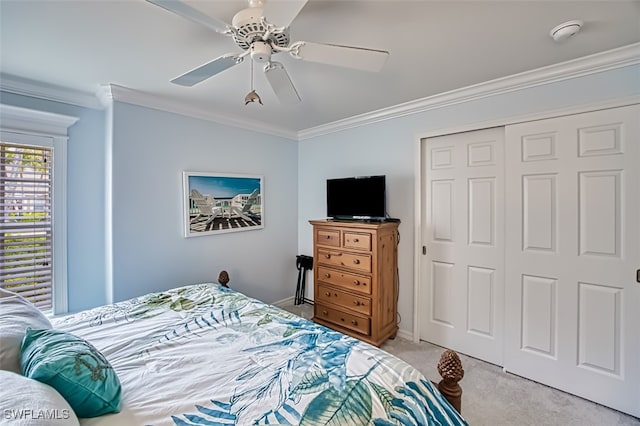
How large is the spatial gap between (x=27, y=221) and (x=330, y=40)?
2.87 m

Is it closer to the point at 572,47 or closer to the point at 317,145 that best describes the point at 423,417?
the point at 572,47

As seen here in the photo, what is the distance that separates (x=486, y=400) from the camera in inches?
81.1

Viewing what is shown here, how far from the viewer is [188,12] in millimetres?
1124

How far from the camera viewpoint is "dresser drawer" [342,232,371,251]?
9.00ft

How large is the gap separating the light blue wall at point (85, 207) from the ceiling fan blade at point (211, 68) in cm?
164

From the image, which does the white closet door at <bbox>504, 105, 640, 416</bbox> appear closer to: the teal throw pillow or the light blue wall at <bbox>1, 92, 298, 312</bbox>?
the teal throw pillow

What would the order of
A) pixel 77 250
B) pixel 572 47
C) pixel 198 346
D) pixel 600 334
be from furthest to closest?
pixel 77 250
pixel 600 334
pixel 572 47
pixel 198 346

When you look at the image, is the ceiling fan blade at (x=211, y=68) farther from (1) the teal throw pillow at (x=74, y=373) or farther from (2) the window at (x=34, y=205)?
(2) the window at (x=34, y=205)

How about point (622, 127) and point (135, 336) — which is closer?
point (135, 336)

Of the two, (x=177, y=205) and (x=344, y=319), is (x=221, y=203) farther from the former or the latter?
(x=344, y=319)

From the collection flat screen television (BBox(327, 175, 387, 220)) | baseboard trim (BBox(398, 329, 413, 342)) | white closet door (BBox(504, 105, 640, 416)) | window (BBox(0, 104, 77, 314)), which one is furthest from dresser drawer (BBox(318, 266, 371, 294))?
window (BBox(0, 104, 77, 314))

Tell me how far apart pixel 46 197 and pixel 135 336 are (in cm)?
185

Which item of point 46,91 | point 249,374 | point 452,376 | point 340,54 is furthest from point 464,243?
point 46,91

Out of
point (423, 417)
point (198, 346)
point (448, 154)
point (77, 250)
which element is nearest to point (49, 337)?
point (198, 346)
